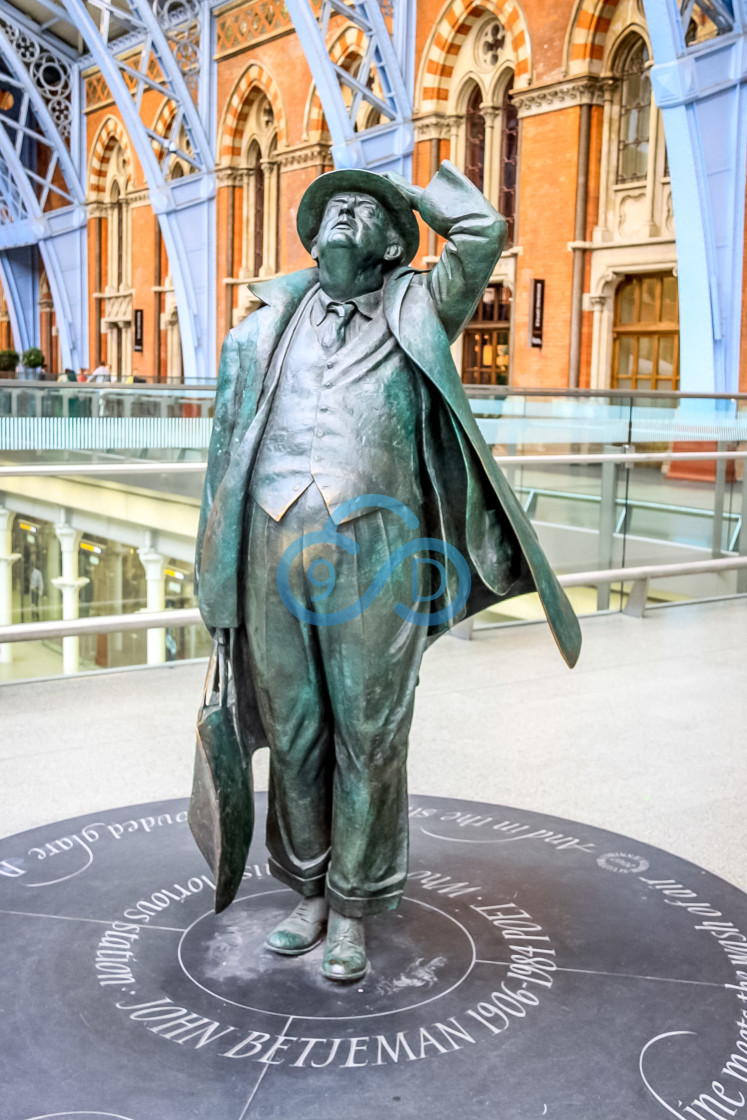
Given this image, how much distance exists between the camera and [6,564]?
5.02m

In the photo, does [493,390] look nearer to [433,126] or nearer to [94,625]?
[94,625]

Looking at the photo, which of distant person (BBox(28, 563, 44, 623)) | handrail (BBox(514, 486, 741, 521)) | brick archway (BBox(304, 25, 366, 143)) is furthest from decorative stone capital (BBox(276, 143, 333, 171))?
distant person (BBox(28, 563, 44, 623))

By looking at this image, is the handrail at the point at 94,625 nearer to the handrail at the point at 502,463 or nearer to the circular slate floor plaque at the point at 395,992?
the handrail at the point at 502,463

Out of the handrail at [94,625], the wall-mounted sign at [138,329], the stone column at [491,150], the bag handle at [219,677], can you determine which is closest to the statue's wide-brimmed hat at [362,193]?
the bag handle at [219,677]

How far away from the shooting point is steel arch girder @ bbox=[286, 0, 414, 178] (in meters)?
16.1

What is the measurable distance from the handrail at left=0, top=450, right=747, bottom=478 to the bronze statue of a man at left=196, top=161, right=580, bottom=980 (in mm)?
2402

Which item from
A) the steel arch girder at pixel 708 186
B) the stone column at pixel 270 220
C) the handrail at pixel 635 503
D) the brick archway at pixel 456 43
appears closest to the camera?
the handrail at pixel 635 503

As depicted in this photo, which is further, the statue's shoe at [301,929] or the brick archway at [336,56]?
the brick archway at [336,56]

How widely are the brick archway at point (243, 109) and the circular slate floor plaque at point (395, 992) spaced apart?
64.0 ft

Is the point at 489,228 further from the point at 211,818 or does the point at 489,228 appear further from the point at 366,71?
the point at 366,71

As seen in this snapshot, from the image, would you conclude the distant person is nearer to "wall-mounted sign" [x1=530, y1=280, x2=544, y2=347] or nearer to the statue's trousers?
the statue's trousers

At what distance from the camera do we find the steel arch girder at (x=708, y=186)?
467 inches

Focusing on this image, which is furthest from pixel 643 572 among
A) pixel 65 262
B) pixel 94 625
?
pixel 65 262

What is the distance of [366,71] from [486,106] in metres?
1.93
